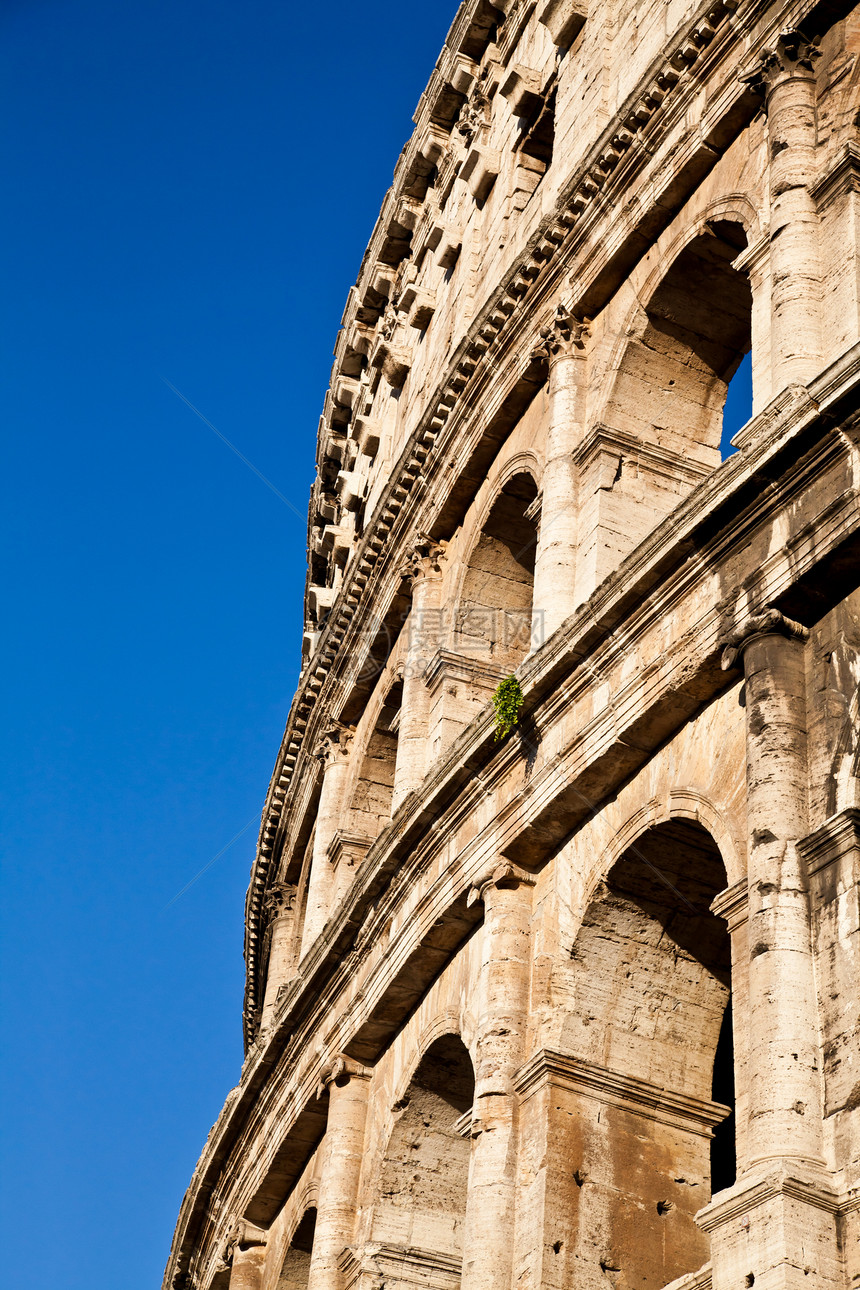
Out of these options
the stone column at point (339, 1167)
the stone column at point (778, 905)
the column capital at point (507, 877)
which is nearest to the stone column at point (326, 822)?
the stone column at point (339, 1167)

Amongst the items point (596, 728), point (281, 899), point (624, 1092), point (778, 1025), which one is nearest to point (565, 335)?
point (596, 728)

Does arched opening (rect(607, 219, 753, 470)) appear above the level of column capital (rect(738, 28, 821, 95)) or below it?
below

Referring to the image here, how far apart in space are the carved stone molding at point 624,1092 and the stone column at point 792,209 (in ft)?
15.9

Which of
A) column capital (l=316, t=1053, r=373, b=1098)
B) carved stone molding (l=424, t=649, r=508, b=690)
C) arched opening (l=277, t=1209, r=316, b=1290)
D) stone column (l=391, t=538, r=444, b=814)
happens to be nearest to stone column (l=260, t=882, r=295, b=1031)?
arched opening (l=277, t=1209, r=316, b=1290)

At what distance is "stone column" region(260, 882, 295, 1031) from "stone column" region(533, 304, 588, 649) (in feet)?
30.3

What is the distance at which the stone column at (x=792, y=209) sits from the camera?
12.2 m

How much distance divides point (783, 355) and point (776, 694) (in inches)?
113

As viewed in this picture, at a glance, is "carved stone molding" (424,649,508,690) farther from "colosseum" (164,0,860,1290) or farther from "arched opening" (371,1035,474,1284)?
"arched opening" (371,1035,474,1284)

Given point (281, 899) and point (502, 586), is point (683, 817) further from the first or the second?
point (281, 899)

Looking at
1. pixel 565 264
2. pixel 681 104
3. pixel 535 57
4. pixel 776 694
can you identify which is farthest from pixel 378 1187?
pixel 535 57

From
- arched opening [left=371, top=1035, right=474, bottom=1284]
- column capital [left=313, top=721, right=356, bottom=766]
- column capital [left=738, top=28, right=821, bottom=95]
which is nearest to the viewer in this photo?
column capital [left=738, top=28, right=821, bottom=95]

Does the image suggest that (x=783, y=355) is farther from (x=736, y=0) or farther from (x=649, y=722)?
(x=736, y=0)

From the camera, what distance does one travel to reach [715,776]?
1154 cm

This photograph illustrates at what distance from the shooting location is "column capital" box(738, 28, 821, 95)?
13922mm
